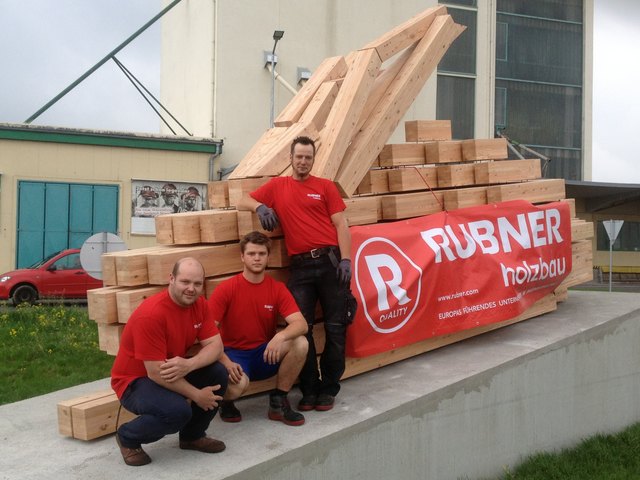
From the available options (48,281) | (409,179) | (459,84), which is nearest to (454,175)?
(409,179)

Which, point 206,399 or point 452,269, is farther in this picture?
point 452,269

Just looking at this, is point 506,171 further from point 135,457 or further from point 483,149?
point 135,457

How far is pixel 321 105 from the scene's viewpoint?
748 centimetres

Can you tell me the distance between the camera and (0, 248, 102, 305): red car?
1909 cm

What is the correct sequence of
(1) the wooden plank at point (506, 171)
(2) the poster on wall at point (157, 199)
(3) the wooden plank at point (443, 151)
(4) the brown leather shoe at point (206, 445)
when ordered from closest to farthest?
(4) the brown leather shoe at point (206, 445) → (1) the wooden plank at point (506, 171) → (3) the wooden plank at point (443, 151) → (2) the poster on wall at point (157, 199)

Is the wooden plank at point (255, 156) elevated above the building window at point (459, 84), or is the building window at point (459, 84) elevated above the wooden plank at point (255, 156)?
the building window at point (459, 84)

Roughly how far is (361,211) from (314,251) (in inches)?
54.4

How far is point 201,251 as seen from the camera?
18.8 ft

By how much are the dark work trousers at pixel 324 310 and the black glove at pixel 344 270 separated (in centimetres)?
9

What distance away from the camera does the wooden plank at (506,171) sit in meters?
8.35

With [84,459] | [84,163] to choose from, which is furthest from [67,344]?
[84,163]

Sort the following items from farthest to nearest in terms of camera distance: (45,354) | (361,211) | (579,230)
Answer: (45,354) < (579,230) < (361,211)

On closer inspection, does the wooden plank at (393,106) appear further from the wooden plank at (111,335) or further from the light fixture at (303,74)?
the light fixture at (303,74)

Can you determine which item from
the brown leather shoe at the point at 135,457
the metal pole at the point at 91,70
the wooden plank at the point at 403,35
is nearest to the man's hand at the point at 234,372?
the brown leather shoe at the point at 135,457
